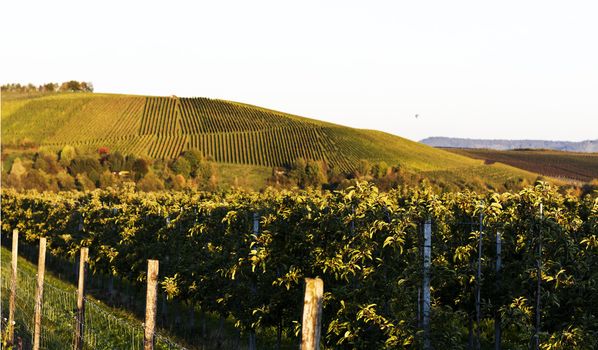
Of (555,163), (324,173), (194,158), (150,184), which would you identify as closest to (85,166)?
(194,158)

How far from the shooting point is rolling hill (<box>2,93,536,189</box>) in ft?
364

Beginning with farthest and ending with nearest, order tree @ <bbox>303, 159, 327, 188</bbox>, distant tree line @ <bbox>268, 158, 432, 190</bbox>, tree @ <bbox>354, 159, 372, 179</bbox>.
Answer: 1. tree @ <bbox>354, 159, 372, 179</bbox>
2. tree @ <bbox>303, 159, 327, 188</bbox>
3. distant tree line @ <bbox>268, 158, 432, 190</bbox>

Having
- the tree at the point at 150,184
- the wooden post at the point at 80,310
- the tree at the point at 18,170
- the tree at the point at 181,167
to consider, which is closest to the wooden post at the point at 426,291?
the wooden post at the point at 80,310

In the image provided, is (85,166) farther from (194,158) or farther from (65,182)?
(194,158)

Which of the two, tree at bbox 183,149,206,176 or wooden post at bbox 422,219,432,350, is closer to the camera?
wooden post at bbox 422,219,432,350

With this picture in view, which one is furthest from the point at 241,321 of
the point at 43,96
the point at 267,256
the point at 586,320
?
the point at 43,96

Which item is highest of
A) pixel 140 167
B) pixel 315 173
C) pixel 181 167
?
pixel 315 173

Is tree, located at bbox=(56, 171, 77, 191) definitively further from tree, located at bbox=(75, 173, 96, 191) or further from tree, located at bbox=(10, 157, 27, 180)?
tree, located at bbox=(10, 157, 27, 180)

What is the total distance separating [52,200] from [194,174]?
62775 millimetres

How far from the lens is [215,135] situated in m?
125

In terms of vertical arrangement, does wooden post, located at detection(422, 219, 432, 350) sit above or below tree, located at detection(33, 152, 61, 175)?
above

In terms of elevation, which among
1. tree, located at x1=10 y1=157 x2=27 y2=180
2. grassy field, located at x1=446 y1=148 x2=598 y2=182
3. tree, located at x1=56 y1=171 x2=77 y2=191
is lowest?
tree, located at x1=56 y1=171 x2=77 y2=191

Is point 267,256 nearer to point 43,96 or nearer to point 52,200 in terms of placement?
point 52,200

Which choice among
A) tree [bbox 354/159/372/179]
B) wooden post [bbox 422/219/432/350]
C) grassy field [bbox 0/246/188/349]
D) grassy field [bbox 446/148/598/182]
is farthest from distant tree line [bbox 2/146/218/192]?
wooden post [bbox 422/219/432/350]
